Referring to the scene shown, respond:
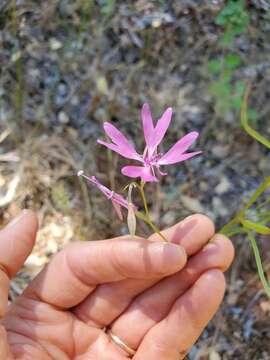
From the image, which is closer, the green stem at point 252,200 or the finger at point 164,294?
the green stem at point 252,200

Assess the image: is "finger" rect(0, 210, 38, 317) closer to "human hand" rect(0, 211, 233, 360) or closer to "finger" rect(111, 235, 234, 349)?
"human hand" rect(0, 211, 233, 360)

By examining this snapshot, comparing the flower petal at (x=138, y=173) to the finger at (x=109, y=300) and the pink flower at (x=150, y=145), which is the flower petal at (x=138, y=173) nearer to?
the pink flower at (x=150, y=145)

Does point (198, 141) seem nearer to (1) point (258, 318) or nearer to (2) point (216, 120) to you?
(2) point (216, 120)

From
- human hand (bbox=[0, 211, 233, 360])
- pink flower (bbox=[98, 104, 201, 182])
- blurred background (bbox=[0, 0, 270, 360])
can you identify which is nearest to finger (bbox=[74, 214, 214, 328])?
human hand (bbox=[0, 211, 233, 360])

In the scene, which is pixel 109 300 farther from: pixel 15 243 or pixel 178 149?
pixel 178 149

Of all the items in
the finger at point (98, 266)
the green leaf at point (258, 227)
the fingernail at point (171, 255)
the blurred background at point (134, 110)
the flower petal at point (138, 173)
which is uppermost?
the flower petal at point (138, 173)

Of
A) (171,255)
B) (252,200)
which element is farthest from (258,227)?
(171,255)

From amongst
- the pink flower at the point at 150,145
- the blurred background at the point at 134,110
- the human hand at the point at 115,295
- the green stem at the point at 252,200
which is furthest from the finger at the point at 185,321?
the blurred background at the point at 134,110

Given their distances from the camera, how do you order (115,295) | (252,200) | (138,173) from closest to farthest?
(138,173) → (252,200) → (115,295)
